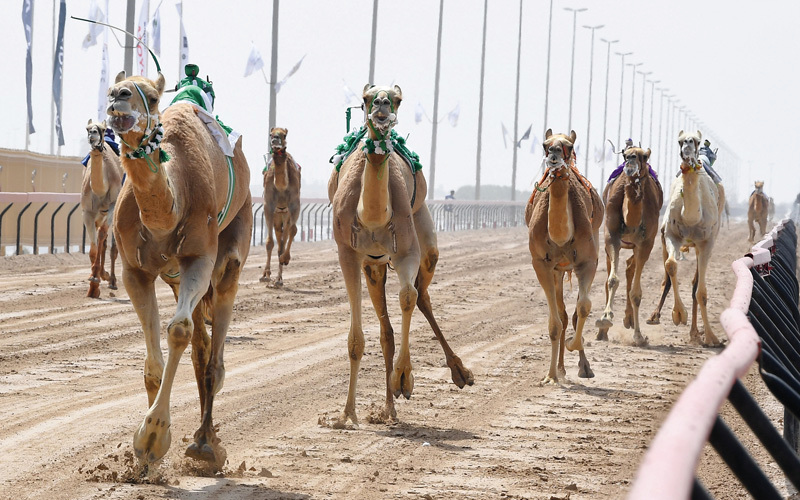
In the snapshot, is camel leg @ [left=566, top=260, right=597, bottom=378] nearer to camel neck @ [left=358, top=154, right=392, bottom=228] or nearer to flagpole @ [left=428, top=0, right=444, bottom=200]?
camel neck @ [left=358, top=154, right=392, bottom=228]

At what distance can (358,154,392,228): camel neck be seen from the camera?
308 inches

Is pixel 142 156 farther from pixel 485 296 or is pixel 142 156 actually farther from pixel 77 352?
pixel 485 296

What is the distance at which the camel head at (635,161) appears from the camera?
526 inches

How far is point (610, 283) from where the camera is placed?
1275cm

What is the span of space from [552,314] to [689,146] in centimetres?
422

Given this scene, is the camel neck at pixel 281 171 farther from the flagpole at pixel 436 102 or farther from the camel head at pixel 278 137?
the flagpole at pixel 436 102

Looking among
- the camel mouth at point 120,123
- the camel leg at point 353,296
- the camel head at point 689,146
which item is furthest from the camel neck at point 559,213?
the camel mouth at point 120,123

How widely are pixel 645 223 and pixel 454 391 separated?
17.7 ft

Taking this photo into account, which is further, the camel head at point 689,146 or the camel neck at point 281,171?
the camel neck at point 281,171

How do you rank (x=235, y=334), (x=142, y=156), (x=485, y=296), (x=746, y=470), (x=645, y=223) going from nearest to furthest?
(x=746, y=470) → (x=142, y=156) → (x=235, y=334) → (x=645, y=223) → (x=485, y=296)

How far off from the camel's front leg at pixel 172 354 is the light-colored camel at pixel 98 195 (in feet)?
28.4

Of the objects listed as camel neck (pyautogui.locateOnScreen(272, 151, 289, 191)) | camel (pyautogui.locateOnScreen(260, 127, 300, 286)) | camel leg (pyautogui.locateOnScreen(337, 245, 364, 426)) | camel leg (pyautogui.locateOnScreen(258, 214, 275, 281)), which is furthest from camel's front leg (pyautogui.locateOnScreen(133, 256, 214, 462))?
camel neck (pyautogui.locateOnScreen(272, 151, 289, 191))

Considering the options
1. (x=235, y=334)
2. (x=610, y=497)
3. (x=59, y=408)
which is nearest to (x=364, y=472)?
(x=610, y=497)

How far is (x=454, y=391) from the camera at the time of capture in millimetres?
9164
